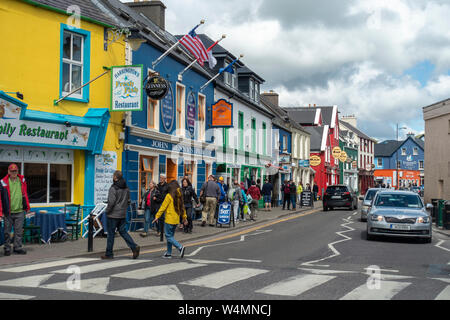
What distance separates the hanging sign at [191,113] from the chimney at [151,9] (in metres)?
4.79

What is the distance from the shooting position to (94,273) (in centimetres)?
884

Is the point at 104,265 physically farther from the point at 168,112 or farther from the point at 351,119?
the point at 351,119

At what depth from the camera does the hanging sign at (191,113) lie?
23047 millimetres

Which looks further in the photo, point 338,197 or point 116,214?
point 338,197

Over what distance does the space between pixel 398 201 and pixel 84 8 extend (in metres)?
11.2

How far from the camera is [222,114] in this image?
25.7 meters

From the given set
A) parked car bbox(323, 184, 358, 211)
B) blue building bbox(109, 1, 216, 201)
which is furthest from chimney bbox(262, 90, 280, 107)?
blue building bbox(109, 1, 216, 201)

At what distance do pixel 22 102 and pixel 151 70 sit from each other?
6.80 meters

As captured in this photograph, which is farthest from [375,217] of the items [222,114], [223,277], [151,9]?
[151,9]

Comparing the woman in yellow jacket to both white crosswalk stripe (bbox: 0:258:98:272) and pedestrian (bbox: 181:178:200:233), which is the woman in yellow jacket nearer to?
white crosswalk stripe (bbox: 0:258:98:272)

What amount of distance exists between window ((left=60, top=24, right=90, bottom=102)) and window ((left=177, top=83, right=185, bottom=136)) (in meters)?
6.88

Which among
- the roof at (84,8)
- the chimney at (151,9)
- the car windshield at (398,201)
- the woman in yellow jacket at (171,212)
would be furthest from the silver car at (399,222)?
the chimney at (151,9)

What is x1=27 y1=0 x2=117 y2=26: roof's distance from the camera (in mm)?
14270
